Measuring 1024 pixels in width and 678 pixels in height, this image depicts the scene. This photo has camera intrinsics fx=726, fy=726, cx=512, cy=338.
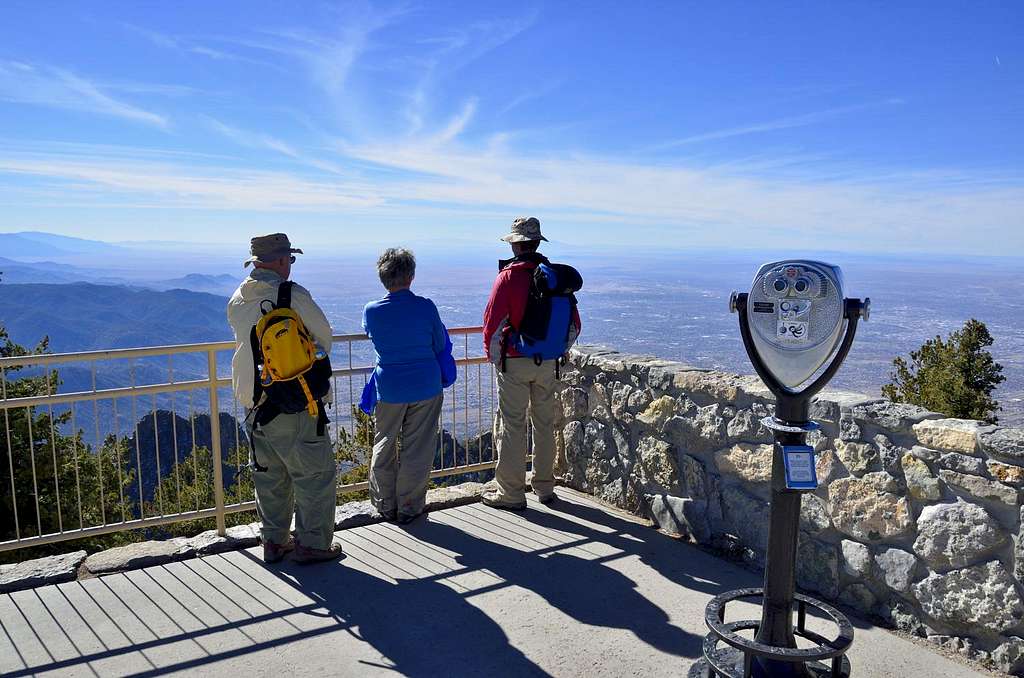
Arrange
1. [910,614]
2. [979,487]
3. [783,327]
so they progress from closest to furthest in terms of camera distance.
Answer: [783,327] < [979,487] < [910,614]

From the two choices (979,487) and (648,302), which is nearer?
(979,487)

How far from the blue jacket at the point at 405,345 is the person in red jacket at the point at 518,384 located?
0.43 m

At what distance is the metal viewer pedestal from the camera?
8.35ft

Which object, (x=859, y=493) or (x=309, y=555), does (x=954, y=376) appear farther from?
(x=309, y=555)

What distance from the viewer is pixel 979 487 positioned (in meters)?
3.09

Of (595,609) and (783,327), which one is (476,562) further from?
(783,327)

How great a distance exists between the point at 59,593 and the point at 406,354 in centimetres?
229

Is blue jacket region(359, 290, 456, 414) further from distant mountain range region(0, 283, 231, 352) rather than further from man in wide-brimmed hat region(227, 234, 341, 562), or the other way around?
distant mountain range region(0, 283, 231, 352)

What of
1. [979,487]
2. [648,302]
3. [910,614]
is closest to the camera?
[979,487]

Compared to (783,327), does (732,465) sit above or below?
below

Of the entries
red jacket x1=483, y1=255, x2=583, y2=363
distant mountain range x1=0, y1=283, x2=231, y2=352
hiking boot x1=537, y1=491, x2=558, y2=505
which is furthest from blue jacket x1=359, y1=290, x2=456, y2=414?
distant mountain range x1=0, y1=283, x2=231, y2=352

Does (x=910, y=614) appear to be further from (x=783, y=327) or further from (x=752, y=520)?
(x=783, y=327)

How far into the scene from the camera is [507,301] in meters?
4.87

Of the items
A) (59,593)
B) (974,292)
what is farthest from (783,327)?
(974,292)
